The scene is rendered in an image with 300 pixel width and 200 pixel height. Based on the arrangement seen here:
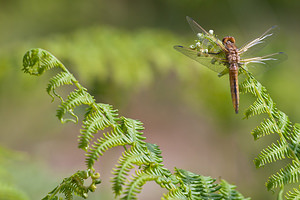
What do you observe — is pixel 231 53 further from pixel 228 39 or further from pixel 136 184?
pixel 136 184

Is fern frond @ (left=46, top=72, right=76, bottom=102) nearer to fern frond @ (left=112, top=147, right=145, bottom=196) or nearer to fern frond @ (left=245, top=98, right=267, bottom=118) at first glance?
fern frond @ (left=112, top=147, right=145, bottom=196)

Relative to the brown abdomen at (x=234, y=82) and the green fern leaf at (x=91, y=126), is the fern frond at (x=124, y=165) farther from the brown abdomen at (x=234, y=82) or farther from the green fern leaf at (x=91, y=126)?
the brown abdomen at (x=234, y=82)

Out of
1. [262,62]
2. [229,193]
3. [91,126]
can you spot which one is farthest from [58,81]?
[262,62]

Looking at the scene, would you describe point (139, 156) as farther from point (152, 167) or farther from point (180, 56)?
point (180, 56)

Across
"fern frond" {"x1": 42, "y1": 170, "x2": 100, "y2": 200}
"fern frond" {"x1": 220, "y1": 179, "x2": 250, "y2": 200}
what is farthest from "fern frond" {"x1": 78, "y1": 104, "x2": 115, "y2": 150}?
"fern frond" {"x1": 220, "y1": 179, "x2": 250, "y2": 200}

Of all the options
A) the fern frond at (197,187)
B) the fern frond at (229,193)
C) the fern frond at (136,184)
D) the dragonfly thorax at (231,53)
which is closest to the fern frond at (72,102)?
the fern frond at (136,184)
